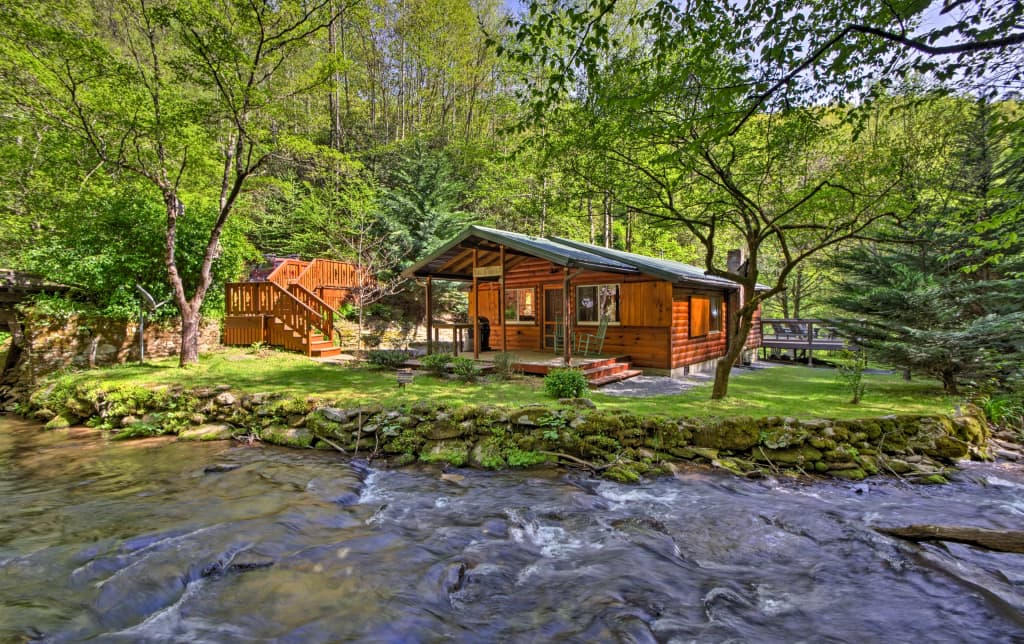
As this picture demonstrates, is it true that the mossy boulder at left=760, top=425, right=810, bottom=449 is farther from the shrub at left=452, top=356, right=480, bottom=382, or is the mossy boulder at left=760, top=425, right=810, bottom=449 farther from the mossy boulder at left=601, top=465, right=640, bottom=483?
the shrub at left=452, top=356, right=480, bottom=382

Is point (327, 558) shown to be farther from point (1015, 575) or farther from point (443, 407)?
point (1015, 575)

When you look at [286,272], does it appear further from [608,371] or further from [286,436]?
[608,371]

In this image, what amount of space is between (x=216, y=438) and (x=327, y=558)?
16.5 feet

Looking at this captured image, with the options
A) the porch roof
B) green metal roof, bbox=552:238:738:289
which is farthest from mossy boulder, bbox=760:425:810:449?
the porch roof

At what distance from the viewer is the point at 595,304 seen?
1362cm

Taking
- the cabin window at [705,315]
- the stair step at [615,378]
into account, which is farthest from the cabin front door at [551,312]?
the cabin window at [705,315]

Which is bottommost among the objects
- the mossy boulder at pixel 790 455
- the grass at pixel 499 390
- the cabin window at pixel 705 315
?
the mossy boulder at pixel 790 455

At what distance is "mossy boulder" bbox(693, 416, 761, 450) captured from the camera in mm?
6727

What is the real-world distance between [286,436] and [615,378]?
732 centimetres

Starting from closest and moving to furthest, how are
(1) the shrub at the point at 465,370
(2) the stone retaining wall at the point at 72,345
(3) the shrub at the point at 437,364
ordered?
1. (1) the shrub at the point at 465,370
2. (3) the shrub at the point at 437,364
3. (2) the stone retaining wall at the point at 72,345

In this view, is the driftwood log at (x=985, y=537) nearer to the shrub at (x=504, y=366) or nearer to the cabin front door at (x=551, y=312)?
the shrub at (x=504, y=366)

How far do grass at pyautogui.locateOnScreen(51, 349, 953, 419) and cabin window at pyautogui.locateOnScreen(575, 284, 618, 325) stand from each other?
3.73 m

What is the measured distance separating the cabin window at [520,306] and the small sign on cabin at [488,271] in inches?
99.8

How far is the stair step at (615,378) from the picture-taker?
1005cm
